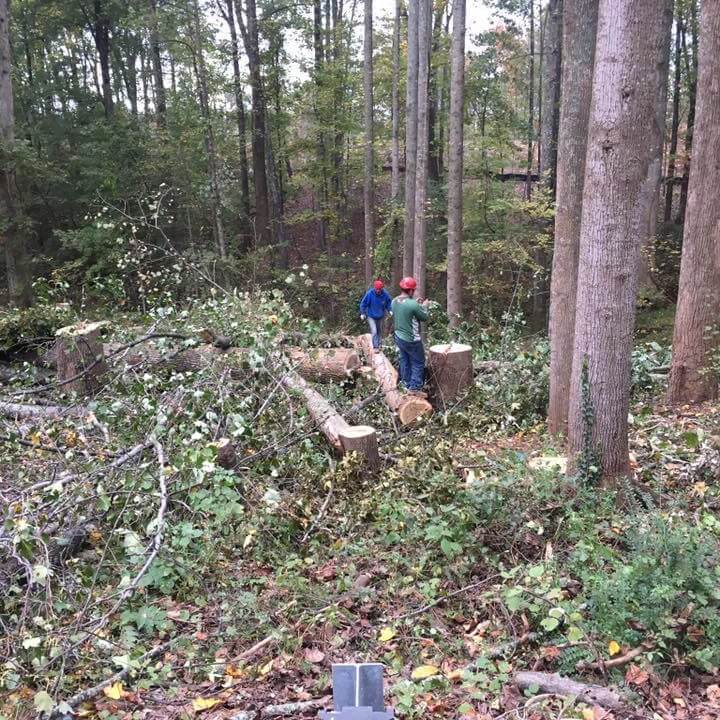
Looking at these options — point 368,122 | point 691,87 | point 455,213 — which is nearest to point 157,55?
point 368,122

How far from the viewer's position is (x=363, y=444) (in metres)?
6.07

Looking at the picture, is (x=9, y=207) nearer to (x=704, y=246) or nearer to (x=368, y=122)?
(x=368, y=122)

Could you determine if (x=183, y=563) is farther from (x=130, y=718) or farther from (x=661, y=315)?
(x=661, y=315)

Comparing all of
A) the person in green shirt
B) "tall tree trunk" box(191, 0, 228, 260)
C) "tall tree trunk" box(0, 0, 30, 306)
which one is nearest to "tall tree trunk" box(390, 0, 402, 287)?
"tall tree trunk" box(191, 0, 228, 260)

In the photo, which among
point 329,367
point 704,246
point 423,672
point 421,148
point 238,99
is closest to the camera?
point 423,672

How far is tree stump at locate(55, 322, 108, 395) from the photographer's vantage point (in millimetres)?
7492

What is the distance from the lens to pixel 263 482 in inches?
Answer: 223

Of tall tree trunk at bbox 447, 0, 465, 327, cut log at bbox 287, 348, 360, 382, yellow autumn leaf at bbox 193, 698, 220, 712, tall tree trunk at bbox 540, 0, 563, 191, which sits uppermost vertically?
tall tree trunk at bbox 540, 0, 563, 191

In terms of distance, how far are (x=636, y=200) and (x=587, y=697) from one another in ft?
11.1

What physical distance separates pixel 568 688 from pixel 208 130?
59.3ft

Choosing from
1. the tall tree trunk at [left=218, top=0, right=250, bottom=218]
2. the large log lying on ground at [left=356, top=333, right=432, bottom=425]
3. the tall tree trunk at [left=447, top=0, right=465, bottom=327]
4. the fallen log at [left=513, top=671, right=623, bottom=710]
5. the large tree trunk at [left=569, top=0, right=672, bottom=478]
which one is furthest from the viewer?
the tall tree trunk at [left=218, top=0, right=250, bottom=218]

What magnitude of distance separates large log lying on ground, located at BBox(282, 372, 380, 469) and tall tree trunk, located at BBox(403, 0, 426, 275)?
988cm

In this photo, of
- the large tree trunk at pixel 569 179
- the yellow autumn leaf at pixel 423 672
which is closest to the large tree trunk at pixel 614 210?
the large tree trunk at pixel 569 179

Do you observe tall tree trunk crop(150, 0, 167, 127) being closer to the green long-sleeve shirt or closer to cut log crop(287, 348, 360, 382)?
cut log crop(287, 348, 360, 382)
